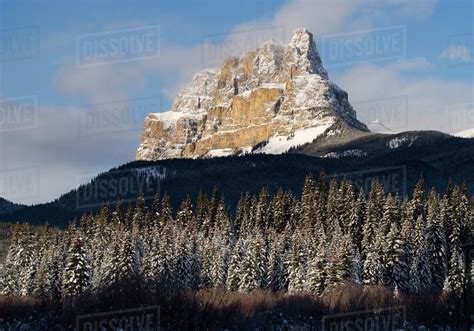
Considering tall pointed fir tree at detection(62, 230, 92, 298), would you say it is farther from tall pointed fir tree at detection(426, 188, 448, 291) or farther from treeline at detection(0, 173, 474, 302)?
tall pointed fir tree at detection(426, 188, 448, 291)

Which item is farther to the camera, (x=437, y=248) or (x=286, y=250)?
(x=286, y=250)

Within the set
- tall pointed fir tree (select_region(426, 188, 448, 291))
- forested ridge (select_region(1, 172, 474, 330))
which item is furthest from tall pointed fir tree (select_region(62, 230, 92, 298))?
tall pointed fir tree (select_region(426, 188, 448, 291))

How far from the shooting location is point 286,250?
7044 cm

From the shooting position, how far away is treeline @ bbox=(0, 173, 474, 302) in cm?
5588

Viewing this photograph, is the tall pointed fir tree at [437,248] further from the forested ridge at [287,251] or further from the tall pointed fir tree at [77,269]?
the tall pointed fir tree at [77,269]

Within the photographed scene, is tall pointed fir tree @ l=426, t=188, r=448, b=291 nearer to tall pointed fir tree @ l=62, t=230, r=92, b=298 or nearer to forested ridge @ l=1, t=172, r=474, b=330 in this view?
forested ridge @ l=1, t=172, r=474, b=330

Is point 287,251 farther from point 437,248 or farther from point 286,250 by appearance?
point 437,248

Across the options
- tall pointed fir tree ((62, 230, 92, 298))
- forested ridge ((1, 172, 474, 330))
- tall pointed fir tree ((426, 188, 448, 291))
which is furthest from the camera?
tall pointed fir tree ((426, 188, 448, 291))

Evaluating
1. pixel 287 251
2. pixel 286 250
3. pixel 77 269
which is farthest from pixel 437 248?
pixel 77 269

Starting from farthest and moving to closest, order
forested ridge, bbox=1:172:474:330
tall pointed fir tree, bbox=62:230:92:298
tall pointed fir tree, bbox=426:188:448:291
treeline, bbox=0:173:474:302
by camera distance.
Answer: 1. tall pointed fir tree, bbox=426:188:448:291
2. treeline, bbox=0:173:474:302
3. forested ridge, bbox=1:172:474:330
4. tall pointed fir tree, bbox=62:230:92:298

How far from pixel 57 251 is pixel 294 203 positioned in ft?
125

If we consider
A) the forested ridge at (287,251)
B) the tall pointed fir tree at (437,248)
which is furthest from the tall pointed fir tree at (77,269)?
the tall pointed fir tree at (437,248)

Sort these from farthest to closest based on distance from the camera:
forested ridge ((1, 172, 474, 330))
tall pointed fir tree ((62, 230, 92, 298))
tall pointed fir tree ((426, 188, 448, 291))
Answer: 1. tall pointed fir tree ((426, 188, 448, 291))
2. forested ridge ((1, 172, 474, 330))
3. tall pointed fir tree ((62, 230, 92, 298))

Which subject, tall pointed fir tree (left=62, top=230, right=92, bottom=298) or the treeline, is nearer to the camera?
→ tall pointed fir tree (left=62, top=230, right=92, bottom=298)
